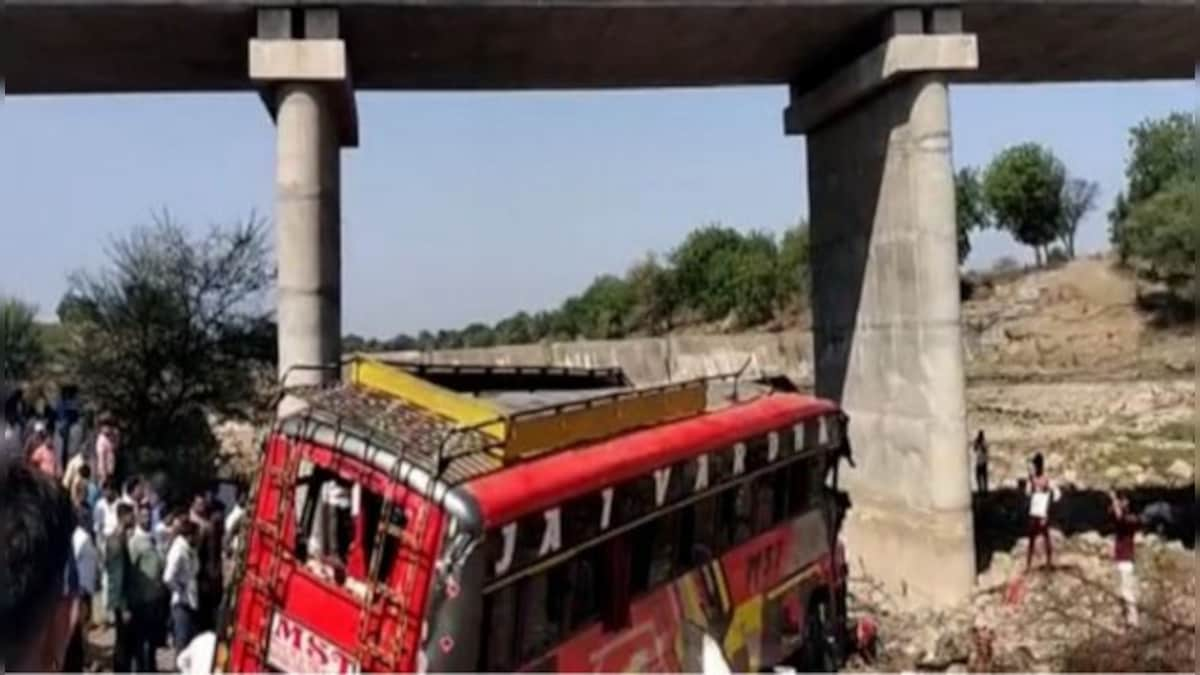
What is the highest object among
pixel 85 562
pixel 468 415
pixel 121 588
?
pixel 468 415

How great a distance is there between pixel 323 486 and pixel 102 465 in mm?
9547

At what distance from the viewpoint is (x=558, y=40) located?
1755cm

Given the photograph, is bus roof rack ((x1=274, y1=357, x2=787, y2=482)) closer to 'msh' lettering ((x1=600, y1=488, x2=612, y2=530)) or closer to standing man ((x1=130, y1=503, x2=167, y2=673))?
'msh' lettering ((x1=600, y1=488, x2=612, y2=530))

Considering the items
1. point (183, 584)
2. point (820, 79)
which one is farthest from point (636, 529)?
point (820, 79)

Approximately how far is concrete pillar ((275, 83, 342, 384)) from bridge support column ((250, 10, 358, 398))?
0.04 feet

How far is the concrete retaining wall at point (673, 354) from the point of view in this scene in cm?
4694

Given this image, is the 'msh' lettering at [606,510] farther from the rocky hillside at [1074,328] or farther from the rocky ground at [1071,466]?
the rocky hillside at [1074,328]

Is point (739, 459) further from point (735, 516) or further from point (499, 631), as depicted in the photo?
point (499, 631)

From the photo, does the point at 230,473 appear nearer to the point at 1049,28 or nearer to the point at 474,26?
the point at 474,26

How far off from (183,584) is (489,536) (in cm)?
530

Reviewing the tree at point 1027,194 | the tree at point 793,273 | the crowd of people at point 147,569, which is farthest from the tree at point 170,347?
the tree at point 1027,194

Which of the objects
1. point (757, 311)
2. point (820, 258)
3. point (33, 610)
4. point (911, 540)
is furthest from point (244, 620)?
point (757, 311)

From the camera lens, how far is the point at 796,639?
490 inches

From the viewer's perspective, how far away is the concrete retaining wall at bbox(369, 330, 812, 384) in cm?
4694
